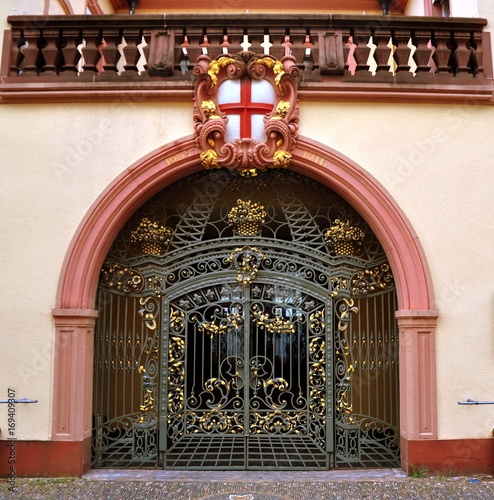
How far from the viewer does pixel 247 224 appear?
23.1ft

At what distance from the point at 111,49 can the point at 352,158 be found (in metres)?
3.02

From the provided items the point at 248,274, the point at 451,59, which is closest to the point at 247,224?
the point at 248,274

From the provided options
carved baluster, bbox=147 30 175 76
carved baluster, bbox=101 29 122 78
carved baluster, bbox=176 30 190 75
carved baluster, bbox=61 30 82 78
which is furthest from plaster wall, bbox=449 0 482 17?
carved baluster, bbox=61 30 82 78

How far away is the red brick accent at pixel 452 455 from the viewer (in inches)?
248

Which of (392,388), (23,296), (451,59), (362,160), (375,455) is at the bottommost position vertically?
(375,455)

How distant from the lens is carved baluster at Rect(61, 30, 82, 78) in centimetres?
683

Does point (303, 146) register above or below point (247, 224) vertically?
above

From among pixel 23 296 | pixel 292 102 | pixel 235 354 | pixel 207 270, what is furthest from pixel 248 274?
pixel 23 296

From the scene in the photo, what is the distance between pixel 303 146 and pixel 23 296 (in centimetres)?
350

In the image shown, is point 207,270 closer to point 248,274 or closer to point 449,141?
point 248,274

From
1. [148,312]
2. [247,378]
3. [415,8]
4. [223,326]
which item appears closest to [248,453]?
[247,378]

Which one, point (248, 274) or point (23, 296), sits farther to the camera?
point (248, 274)

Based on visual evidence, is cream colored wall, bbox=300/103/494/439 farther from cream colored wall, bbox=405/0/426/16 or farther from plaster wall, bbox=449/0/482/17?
cream colored wall, bbox=405/0/426/16

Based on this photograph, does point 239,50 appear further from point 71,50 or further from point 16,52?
point 16,52
